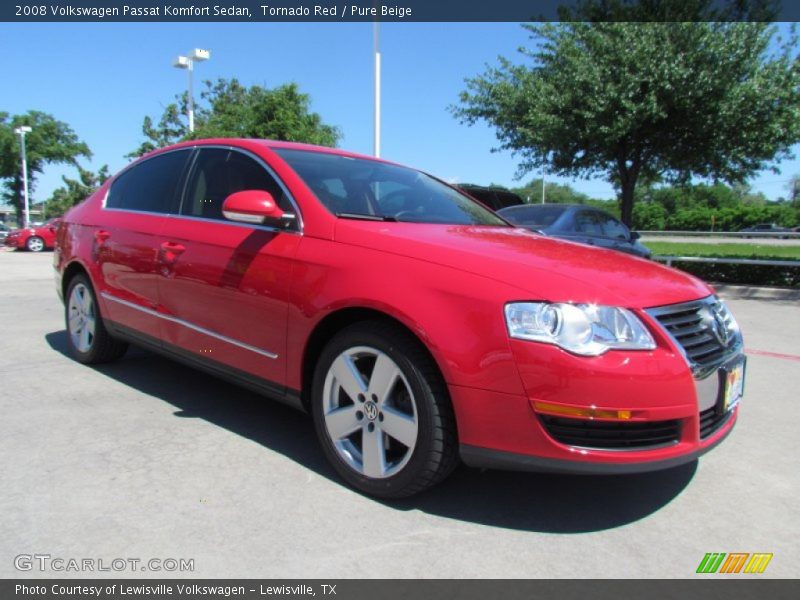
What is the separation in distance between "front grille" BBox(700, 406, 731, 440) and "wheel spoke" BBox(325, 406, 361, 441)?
4.64 feet

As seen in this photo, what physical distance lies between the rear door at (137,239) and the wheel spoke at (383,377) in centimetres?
181

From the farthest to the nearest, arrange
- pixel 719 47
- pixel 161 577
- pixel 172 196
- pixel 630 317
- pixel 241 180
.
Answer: pixel 719 47 → pixel 172 196 → pixel 241 180 → pixel 630 317 → pixel 161 577

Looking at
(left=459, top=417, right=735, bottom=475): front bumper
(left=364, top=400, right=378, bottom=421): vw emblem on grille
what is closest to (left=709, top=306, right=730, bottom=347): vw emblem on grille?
(left=459, top=417, right=735, bottom=475): front bumper

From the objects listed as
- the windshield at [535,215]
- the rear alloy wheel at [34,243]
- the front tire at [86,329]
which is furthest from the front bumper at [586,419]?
the rear alloy wheel at [34,243]

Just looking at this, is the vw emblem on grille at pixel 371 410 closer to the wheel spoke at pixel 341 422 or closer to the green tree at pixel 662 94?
the wheel spoke at pixel 341 422

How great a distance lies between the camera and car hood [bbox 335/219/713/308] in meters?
2.23

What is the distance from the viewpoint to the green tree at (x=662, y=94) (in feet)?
34.5

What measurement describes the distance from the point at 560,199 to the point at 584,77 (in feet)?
310

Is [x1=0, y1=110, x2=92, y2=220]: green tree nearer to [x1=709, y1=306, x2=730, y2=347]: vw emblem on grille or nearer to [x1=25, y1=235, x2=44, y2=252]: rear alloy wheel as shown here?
[x1=25, y1=235, x2=44, y2=252]: rear alloy wheel

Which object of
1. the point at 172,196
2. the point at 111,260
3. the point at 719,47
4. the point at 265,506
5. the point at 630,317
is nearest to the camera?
the point at 630,317

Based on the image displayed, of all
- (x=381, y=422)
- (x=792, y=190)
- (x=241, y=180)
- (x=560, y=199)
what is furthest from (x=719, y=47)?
(x=792, y=190)

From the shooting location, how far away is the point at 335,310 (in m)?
2.60

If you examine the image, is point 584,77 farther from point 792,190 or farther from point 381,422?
point 792,190

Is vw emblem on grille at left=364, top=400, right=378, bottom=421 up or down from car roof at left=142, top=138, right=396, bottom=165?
down
